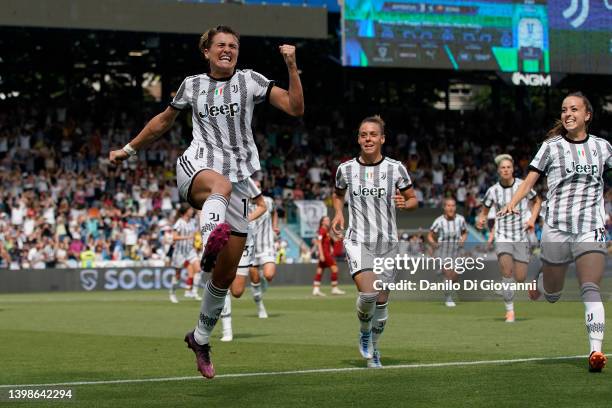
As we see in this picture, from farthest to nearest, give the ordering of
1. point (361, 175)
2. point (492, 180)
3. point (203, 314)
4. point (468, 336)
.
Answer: point (492, 180) < point (468, 336) < point (361, 175) < point (203, 314)

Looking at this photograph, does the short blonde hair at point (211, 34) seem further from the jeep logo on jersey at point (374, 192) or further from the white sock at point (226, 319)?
the white sock at point (226, 319)

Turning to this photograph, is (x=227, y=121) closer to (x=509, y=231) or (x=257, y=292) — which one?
(x=509, y=231)

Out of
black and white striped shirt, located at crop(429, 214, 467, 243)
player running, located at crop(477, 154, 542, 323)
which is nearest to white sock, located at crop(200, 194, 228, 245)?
player running, located at crop(477, 154, 542, 323)

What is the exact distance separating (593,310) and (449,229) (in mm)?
13307

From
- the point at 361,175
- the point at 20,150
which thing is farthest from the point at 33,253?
the point at 361,175

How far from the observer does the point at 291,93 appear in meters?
9.73

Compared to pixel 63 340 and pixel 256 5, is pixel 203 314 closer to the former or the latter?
pixel 63 340

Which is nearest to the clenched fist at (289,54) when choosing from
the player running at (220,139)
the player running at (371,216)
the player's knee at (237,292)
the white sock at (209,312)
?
the player running at (220,139)

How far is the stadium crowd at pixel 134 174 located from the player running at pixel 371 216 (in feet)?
77.1

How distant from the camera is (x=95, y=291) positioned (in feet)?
114

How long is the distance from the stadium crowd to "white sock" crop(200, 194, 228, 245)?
25.8 metres

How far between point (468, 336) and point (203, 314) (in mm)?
6339

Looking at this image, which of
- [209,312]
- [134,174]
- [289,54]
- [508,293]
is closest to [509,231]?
[508,293]

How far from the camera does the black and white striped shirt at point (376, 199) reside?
12.2 meters
